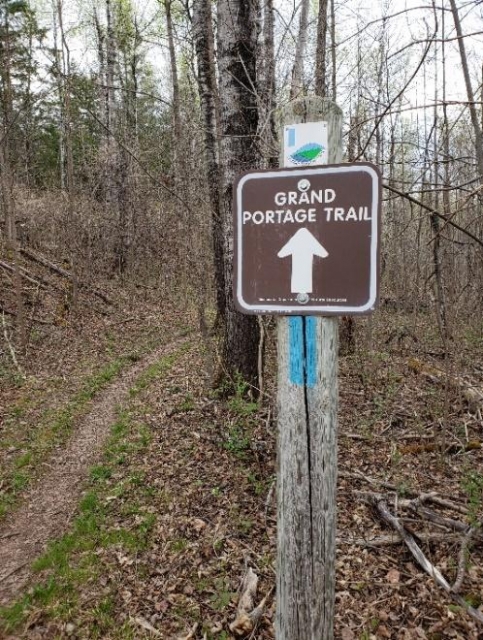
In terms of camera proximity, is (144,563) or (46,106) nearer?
(144,563)

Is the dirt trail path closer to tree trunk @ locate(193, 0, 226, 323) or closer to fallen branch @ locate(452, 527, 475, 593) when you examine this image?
tree trunk @ locate(193, 0, 226, 323)

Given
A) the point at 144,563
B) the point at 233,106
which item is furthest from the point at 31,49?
the point at 144,563

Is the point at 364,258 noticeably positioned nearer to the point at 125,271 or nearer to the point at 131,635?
the point at 131,635

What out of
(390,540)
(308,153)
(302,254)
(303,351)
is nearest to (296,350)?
(303,351)

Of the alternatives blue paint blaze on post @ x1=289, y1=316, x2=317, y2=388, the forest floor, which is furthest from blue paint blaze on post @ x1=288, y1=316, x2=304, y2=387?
the forest floor

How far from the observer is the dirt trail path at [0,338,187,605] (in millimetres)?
4435

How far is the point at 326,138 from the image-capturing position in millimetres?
1722

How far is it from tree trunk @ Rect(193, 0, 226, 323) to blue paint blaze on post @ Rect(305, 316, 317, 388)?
4612 millimetres

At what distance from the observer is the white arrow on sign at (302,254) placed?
163cm

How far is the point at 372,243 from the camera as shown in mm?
1590

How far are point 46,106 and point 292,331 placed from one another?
85.2 feet

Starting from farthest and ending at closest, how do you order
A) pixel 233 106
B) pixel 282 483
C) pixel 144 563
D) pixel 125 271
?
pixel 125 271, pixel 233 106, pixel 144 563, pixel 282 483

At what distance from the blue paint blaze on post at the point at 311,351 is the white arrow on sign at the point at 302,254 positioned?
15 centimetres

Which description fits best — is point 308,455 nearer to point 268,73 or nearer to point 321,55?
point 321,55
